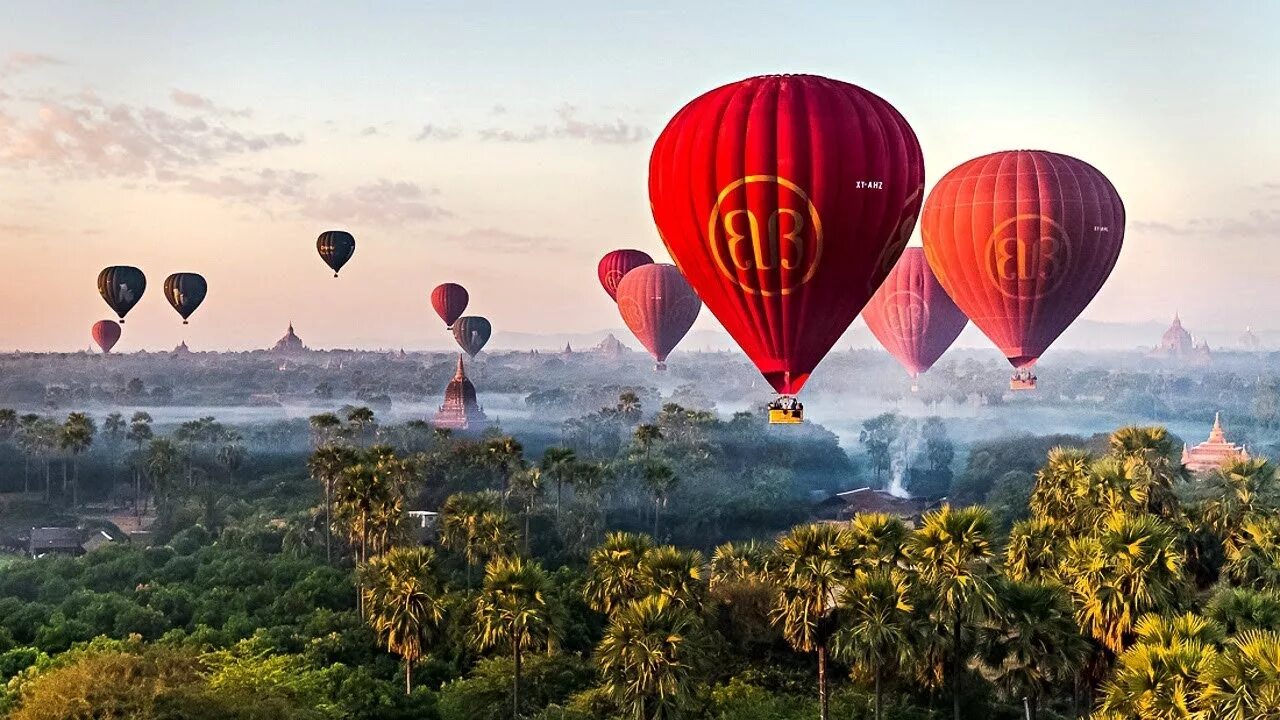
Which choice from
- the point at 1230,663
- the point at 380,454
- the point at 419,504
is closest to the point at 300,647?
the point at 380,454

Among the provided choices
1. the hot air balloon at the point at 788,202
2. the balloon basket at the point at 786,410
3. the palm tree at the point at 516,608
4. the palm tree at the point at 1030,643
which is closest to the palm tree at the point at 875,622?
the palm tree at the point at 1030,643

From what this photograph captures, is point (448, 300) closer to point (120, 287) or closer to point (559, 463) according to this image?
point (120, 287)

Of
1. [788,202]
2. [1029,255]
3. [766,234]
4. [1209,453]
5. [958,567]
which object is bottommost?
[1209,453]

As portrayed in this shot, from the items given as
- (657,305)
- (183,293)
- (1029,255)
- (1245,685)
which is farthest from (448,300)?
(1245,685)

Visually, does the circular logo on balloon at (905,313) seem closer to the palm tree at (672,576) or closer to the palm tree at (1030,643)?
the palm tree at (672,576)

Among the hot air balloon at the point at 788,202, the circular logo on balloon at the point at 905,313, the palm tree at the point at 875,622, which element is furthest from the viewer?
the circular logo on balloon at the point at 905,313

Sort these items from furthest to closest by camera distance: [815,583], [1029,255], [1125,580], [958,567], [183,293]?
[183,293], [1029,255], [815,583], [958,567], [1125,580]
